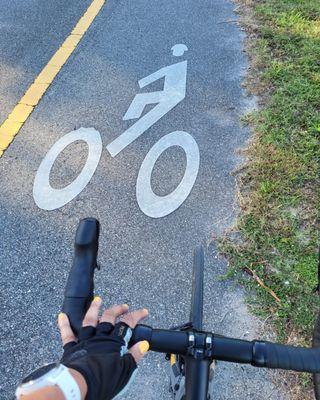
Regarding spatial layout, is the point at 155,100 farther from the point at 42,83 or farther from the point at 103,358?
the point at 103,358

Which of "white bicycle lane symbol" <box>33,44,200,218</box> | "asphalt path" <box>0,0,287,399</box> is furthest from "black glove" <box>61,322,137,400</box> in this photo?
"white bicycle lane symbol" <box>33,44,200,218</box>

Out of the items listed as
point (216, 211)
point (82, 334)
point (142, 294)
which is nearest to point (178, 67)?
point (216, 211)

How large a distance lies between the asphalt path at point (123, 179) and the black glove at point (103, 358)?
137cm

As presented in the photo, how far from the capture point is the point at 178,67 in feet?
15.7

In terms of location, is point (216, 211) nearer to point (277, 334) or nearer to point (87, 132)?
point (277, 334)

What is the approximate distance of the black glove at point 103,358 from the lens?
3.24ft

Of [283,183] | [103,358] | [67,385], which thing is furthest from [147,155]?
[67,385]

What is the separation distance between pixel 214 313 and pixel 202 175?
1.25 metres

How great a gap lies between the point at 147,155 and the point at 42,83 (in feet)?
5.18

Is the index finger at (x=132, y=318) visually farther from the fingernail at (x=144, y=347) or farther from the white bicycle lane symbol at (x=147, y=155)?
the white bicycle lane symbol at (x=147, y=155)

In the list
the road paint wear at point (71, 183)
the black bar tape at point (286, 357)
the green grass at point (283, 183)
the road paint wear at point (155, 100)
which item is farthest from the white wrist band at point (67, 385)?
the road paint wear at point (155, 100)

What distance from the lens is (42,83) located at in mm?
4523

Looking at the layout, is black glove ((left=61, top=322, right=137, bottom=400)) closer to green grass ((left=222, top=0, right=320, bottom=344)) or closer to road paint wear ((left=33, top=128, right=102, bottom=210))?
green grass ((left=222, top=0, right=320, bottom=344))

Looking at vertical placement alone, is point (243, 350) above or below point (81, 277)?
below
